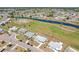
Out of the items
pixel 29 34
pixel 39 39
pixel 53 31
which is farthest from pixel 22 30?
pixel 53 31

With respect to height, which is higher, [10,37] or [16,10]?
[16,10]

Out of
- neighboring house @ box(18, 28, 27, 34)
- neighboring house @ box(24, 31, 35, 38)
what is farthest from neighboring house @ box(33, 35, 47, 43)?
neighboring house @ box(18, 28, 27, 34)

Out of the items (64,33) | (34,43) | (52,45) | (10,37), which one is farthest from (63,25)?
(10,37)

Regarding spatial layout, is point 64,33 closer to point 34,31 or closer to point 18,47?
point 34,31

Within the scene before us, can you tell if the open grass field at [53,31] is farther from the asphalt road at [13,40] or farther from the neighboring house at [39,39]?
the asphalt road at [13,40]

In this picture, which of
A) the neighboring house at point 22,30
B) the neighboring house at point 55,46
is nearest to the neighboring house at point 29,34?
the neighboring house at point 22,30
